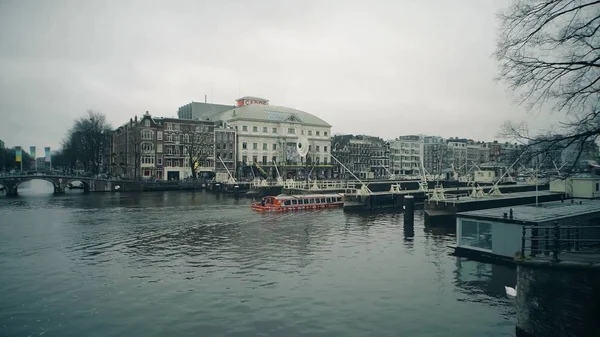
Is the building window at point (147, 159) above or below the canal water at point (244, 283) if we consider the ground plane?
above

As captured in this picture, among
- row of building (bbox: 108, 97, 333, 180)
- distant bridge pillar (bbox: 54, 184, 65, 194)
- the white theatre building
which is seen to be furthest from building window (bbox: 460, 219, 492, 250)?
the white theatre building

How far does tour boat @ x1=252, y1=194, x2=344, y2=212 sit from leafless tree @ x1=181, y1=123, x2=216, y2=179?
54.6m

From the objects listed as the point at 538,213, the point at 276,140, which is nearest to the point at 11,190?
the point at 276,140

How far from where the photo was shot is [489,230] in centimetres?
2845

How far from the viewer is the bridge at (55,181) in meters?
88.5

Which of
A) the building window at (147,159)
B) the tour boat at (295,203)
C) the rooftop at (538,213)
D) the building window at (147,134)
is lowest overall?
the tour boat at (295,203)

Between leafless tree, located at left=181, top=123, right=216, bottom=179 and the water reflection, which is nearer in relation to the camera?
the water reflection

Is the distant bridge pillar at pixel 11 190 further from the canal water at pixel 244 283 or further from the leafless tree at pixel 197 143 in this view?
the canal water at pixel 244 283

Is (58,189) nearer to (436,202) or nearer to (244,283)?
(436,202)

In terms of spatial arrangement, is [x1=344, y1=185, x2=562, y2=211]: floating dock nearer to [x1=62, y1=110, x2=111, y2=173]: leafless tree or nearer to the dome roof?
the dome roof

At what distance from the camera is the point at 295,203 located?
6225 cm

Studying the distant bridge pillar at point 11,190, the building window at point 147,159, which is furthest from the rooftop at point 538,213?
the building window at point 147,159

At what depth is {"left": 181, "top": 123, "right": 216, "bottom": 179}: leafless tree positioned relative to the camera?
371 ft

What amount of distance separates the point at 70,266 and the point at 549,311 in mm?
27244
